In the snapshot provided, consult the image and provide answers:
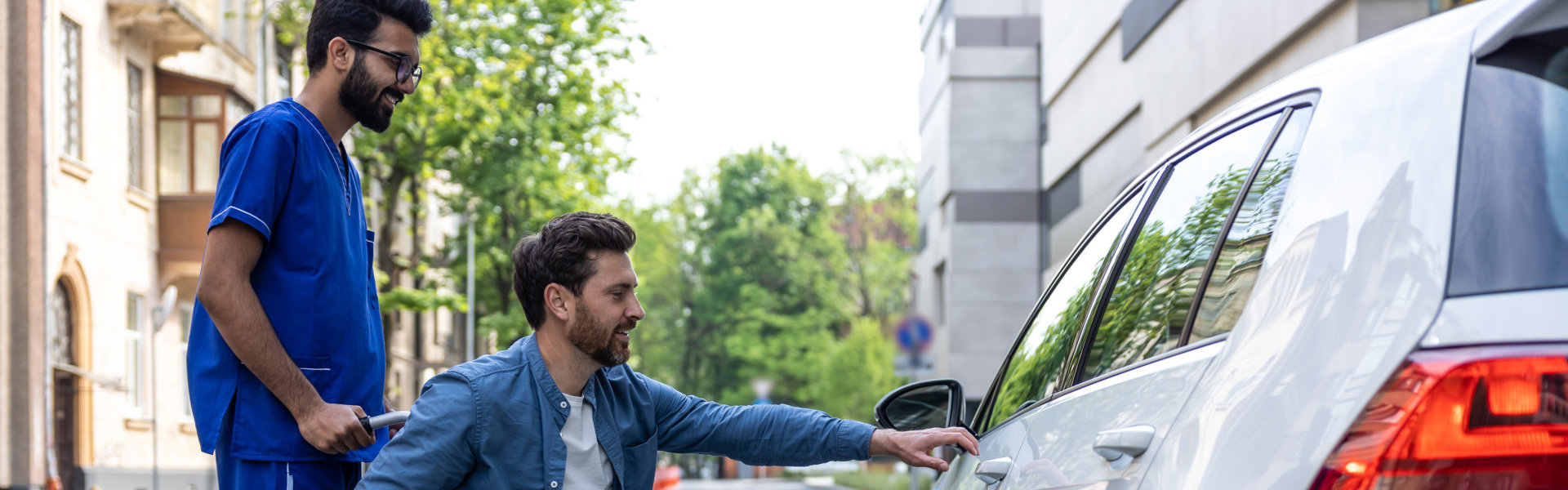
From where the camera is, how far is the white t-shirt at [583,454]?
3248 mm

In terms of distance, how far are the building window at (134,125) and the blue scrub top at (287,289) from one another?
804 inches

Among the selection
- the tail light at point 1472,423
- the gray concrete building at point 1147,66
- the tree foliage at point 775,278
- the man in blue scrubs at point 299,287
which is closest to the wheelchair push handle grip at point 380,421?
the man in blue scrubs at point 299,287

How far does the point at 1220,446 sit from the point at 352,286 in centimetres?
183

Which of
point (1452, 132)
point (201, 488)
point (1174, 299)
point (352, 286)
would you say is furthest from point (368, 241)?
point (201, 488)

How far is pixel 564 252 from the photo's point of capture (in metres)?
3.34

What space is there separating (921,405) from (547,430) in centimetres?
92

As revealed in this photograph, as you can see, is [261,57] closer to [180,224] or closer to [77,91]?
[180,224]

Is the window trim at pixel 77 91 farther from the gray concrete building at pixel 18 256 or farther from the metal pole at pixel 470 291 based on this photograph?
the metal pole at pixel 470 291

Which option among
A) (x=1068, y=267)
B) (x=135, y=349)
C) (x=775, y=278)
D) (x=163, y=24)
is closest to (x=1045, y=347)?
(x=1068, y=267)

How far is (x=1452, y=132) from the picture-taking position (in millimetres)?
1787

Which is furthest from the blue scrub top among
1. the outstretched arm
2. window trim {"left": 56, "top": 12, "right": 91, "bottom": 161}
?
Answer: window trim {"left": 56, "top": 12, "right": 91, "bottom": 161}

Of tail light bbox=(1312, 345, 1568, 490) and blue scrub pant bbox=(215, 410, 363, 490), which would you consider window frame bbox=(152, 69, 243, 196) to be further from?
tail light bbox=(1312, 345, 1568, 490)

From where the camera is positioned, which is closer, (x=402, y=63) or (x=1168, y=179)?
(x=1168, y=179)

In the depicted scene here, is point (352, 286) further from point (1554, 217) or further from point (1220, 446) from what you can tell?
point (1554, 217)
